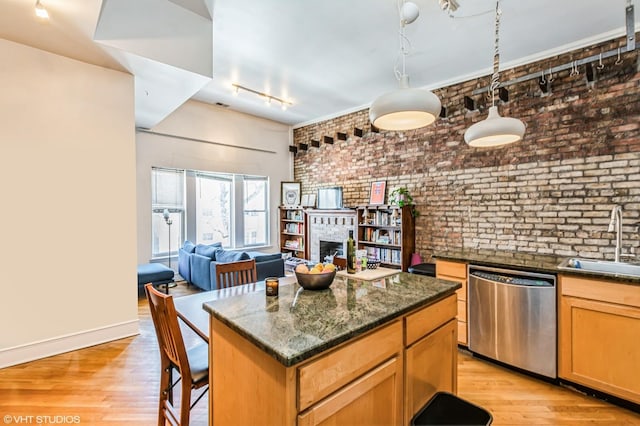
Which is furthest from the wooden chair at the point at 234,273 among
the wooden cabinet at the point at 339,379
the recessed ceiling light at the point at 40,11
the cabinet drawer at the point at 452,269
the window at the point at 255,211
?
the window at the point at 255,211

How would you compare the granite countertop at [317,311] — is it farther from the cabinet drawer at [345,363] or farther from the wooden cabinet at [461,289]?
the wooden cabinet at [461,289]

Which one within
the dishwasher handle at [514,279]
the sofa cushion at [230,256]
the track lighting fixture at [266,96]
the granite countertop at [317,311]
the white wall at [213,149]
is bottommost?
the sofa cushion at [230,256]

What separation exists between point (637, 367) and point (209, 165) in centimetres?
625

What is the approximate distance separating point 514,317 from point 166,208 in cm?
556

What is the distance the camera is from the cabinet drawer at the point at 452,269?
9.70ft

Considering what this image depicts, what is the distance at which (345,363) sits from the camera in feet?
4.01

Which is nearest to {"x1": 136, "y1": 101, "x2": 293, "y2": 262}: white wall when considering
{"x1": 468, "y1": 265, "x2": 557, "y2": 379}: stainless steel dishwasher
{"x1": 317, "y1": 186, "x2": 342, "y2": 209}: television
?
{"x1": 317, "y1": 186, "x2": 342, "y2": 209}: television

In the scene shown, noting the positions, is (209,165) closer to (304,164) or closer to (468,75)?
(304,164)

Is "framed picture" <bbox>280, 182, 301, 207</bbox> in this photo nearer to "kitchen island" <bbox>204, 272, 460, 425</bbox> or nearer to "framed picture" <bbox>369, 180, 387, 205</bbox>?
"framed picture" <bbox>369, 180, 387, 205</bbox>

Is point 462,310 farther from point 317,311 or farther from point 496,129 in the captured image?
point 317,311

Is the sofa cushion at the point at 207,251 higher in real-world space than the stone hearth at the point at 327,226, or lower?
lower

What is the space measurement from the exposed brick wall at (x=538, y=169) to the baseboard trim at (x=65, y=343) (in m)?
4.11

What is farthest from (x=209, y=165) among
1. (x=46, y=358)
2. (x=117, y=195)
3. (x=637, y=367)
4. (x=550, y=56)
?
(x=637, y=367)

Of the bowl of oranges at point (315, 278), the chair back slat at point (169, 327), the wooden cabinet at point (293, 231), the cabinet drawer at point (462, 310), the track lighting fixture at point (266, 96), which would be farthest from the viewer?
the wooden cabinet at point (293, 231)
